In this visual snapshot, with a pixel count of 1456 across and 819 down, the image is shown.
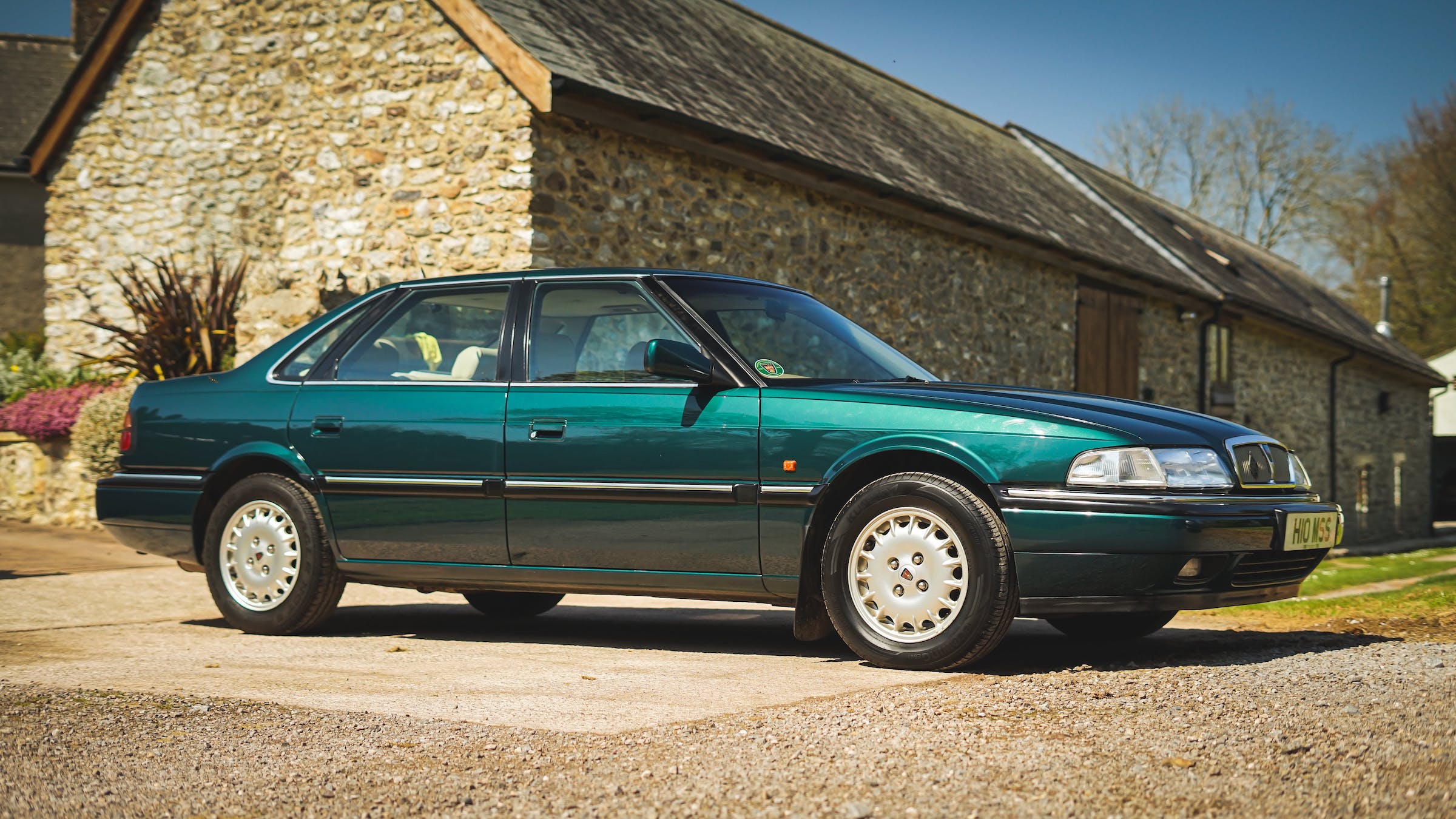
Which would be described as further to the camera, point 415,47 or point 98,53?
point 98,53

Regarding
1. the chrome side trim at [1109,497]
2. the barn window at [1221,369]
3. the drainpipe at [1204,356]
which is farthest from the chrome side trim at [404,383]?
the barn window at [1221,369]

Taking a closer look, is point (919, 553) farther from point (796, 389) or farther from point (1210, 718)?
point (1210, 718)

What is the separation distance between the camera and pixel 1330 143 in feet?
153

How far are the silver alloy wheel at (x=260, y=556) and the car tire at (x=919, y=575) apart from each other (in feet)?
8.75

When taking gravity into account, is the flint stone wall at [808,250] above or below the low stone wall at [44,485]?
above

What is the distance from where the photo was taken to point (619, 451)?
17.7 feet

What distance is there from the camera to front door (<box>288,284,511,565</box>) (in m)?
5.72

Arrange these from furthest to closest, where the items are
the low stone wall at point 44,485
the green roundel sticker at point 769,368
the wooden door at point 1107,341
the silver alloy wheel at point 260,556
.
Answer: the wooden door at point 1107,341 < the low stone wall at point 44,485 < the silver alloy wheel at point 260,556 < the green roundel sticker at point 769,368

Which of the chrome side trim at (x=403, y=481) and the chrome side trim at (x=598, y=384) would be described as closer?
the chrome side trim at (x=598, y=384)

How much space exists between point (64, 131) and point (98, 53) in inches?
37.4

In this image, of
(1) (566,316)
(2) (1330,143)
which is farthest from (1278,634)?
(2) (1330,143)

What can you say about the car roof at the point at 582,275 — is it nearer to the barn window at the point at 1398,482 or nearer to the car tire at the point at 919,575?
the car tire at the point at 919,575

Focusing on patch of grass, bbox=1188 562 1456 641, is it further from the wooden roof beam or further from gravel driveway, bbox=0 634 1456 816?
the wooden roof beam

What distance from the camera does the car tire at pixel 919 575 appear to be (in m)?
4.69
